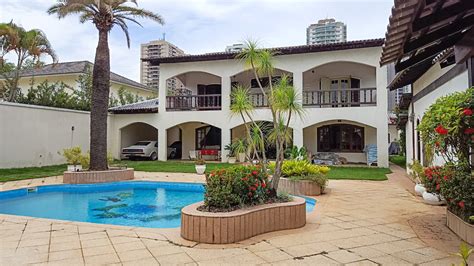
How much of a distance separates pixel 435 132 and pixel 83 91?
965 inches

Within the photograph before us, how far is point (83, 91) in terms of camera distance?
971 inches

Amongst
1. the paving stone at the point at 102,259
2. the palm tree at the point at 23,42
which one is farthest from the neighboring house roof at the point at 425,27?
the palm tree at the point at 23,42

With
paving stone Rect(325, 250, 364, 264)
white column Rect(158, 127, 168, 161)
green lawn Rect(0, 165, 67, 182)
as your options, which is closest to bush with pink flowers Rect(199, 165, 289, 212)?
paving stone Rect(325, 250, 364, 264)

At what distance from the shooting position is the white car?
21.0 metres

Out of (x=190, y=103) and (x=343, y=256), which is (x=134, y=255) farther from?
(x=190, y=103)

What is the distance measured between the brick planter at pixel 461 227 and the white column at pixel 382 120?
11.8 m

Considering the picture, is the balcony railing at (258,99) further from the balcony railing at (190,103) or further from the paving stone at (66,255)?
the paving stone at (66,255)

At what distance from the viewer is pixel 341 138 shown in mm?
20031

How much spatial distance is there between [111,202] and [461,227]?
855 centimetres

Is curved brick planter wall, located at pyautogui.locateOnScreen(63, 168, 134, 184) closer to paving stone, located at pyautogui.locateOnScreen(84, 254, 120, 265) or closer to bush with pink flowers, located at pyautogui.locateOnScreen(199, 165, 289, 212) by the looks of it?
bush with pink flowers, located at pyautogui.locateOnScreen(199, 165, 289, 212)

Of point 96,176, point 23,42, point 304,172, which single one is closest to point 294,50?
point 304,172

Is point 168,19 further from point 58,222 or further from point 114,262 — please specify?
point 114,262

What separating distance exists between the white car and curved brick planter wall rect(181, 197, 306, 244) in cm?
1645

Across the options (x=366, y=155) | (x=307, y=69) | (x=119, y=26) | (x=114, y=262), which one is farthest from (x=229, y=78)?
(x=114, y=262)
